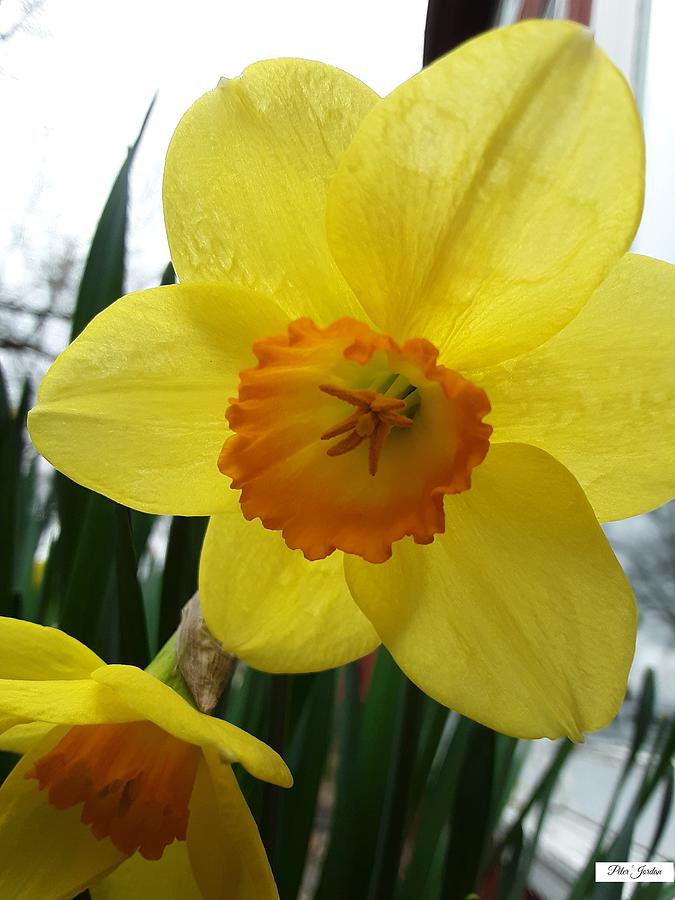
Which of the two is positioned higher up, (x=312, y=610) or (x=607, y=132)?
(x=607, y=132)

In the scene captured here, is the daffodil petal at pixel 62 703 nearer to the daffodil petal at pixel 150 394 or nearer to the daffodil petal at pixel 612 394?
the daffodil petal at pixel 150 394

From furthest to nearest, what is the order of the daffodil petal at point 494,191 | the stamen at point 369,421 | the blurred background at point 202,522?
the blurred background at point 202,522
the stamen at point 369,421
the daffodil petal at point 494,191

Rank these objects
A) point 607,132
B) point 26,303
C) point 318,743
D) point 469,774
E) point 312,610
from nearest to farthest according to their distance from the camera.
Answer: point 607,132
point 312,610
point 469,774
point 318,743
point 26,303

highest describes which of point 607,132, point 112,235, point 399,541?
point 112,235

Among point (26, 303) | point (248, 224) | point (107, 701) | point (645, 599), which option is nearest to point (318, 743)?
point (107, 701)

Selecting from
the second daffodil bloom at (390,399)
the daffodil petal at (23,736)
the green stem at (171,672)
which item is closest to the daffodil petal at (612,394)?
the second daffodil bloom at (390,399)

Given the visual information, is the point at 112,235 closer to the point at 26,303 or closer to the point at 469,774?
the point at 469,774

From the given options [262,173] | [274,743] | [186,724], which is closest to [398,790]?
[274,743]

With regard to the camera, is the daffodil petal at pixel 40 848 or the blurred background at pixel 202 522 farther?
the blurred background at pixel 202 522
